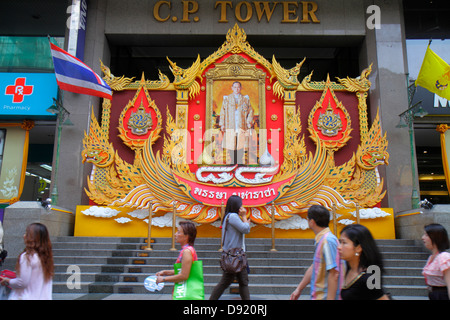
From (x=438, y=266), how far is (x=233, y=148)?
810 centimetres

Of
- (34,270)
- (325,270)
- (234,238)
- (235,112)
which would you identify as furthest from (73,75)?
(325,270)

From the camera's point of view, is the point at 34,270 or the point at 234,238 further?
the point at 234,238

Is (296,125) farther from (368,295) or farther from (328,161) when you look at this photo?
(368,295)

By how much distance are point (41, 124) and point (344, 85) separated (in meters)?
10.1

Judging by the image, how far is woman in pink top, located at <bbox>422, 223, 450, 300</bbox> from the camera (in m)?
3.31

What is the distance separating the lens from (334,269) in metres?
2.88

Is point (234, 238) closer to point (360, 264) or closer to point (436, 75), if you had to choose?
point (360, 264)

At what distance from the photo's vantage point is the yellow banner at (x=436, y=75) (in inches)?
396

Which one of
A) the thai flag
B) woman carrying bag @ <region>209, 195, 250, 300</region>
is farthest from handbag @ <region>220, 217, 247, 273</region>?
the thai flag

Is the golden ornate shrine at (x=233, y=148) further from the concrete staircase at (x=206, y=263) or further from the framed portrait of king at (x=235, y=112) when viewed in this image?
the concrete staircase at (x=206, y=263)

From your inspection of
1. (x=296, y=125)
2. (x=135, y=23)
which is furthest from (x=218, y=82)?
(x=135, y=23)

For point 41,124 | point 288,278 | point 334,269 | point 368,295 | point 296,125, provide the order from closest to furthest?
point 368,295 < point 334,269 < point 288,278 < point 296,125 < point 41,124

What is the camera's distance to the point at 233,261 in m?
4.29

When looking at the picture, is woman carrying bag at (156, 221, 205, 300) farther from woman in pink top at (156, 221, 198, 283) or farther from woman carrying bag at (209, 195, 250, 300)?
woman carrying bag at (209, 195, 250, 300)
